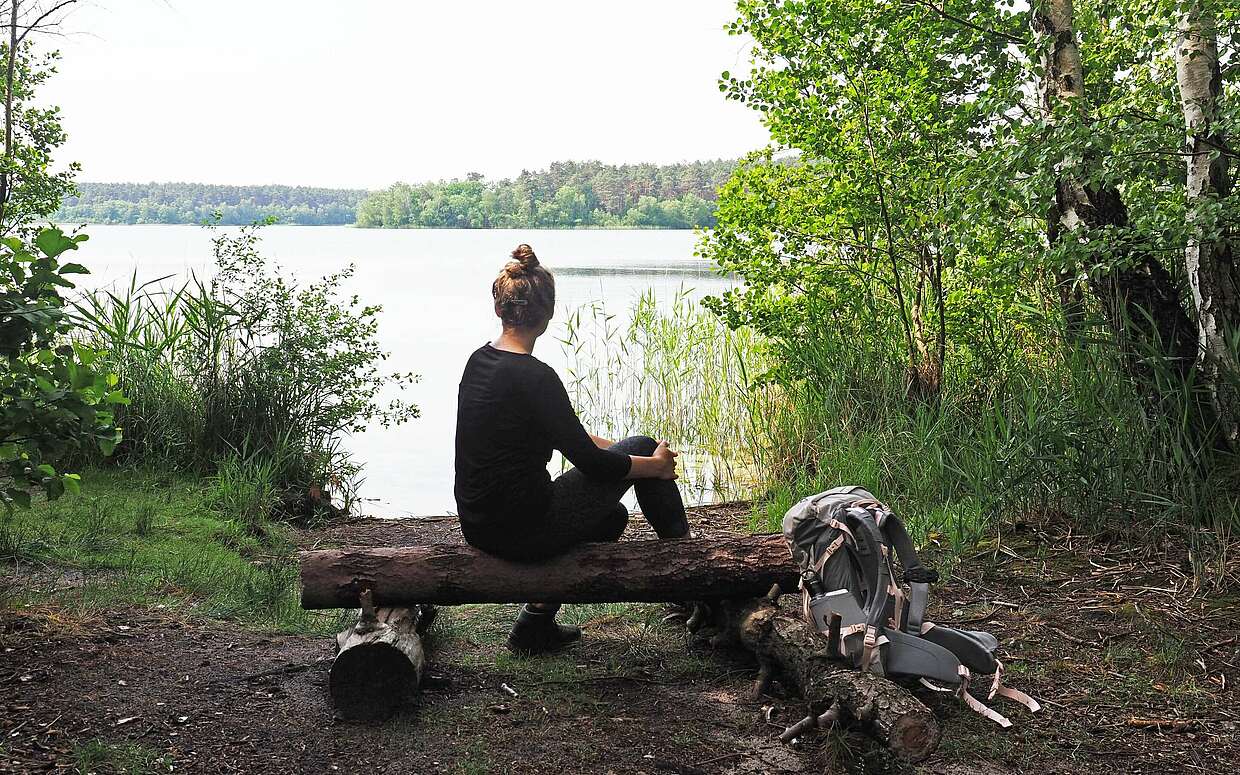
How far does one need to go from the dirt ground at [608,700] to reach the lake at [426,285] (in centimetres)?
166

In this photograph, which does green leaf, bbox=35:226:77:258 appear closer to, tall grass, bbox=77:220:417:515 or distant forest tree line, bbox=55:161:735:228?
tall grass, bbox=77:220:417:515

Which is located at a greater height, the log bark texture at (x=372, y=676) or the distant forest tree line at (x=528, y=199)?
the distant forest tree line at (x=528, y=199)

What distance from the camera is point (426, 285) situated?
2156cm

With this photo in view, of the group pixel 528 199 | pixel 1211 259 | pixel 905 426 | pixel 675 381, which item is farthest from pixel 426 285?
pixel 1211 259

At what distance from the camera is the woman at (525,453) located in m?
3.48

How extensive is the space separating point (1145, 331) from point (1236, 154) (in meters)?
1.02

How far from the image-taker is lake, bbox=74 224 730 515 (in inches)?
330

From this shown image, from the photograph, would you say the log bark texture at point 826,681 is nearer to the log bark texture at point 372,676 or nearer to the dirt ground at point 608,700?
the dirt ground at point 608,700

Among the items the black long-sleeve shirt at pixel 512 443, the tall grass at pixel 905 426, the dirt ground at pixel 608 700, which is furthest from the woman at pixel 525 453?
the tall grass at pixel 905 426

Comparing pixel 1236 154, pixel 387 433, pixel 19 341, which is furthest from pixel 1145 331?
pixel 387 433

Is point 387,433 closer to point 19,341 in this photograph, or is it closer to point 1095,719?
point 19,341

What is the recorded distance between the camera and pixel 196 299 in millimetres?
7246

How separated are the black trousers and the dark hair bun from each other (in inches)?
28.5

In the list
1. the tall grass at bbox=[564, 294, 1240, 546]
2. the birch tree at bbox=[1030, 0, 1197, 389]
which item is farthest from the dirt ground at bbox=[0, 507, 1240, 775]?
the birch tree at bbox=[1030, 0, 1197, 389]
